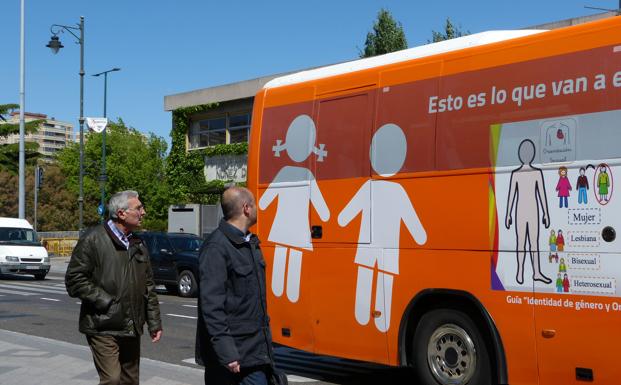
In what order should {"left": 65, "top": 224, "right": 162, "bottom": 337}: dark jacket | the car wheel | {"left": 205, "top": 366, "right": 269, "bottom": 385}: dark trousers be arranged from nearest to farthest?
{"left": 205, "top": 366, "right": 269, "bottom": 385}: dark trousers, {"left": 65, "top": 224, "right": 162, "bottom": 337}: dark jacket, the car wheel

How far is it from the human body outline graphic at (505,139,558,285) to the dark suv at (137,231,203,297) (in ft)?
46.5

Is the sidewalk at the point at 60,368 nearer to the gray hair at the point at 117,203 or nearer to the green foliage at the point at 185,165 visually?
the gray hair at the point at 117,203

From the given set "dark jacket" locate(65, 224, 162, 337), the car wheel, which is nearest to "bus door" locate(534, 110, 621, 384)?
"dark jacket" locate(65, 224, 162, 337)

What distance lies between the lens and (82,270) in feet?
18.9

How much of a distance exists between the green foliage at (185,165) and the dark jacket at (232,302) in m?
34.0

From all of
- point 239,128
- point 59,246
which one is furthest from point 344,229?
point 59,246

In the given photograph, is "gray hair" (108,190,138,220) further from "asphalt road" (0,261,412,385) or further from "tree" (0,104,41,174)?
"tree" (0,104,41,174)

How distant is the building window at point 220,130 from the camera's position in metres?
37.6

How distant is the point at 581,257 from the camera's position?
6707 millimetres

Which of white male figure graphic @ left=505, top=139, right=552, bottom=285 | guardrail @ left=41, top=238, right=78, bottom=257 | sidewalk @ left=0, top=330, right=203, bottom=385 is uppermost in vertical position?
white male figure graphic @ left=505, top=139, right=552, bottom=285

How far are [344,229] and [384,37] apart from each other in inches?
1627

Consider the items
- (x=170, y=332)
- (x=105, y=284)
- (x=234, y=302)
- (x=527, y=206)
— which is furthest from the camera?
(x=170, y=332)

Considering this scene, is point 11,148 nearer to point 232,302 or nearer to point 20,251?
point 20,251

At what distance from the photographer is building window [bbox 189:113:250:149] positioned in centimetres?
3756
